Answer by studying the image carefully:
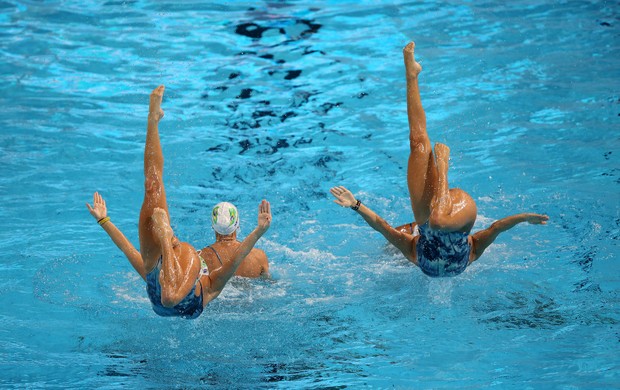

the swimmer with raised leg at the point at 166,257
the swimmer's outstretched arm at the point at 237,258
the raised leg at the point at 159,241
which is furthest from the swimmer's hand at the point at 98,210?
the swimmer's outstretched arm at the point at 237,258

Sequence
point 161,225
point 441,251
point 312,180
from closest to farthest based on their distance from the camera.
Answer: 1. point 161,225
2. point 441,251
3. point 312,180

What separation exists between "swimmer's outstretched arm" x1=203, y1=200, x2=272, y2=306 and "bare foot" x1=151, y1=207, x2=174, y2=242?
0.59m

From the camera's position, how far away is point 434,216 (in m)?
5.71

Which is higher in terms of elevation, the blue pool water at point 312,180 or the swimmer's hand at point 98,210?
the swimmer's hand at point 98,210

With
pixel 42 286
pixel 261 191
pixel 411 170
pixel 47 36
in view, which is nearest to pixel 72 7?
pixel 47 36

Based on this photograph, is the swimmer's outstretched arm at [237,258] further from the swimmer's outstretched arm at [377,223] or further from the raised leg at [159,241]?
the swimmer's outstretched arm at [377,223]

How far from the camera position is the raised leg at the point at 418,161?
5.91 meters

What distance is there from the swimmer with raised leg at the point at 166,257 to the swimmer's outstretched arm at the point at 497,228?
6.11 feet

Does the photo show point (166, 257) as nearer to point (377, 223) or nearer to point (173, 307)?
point (173, 307)

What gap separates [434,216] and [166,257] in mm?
2035

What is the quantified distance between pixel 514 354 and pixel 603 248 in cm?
189

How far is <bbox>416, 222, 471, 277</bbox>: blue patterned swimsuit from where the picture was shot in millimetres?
5906

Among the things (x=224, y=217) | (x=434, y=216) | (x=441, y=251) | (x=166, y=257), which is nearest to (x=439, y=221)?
(x=434, y=216)

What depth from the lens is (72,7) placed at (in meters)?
12.6
